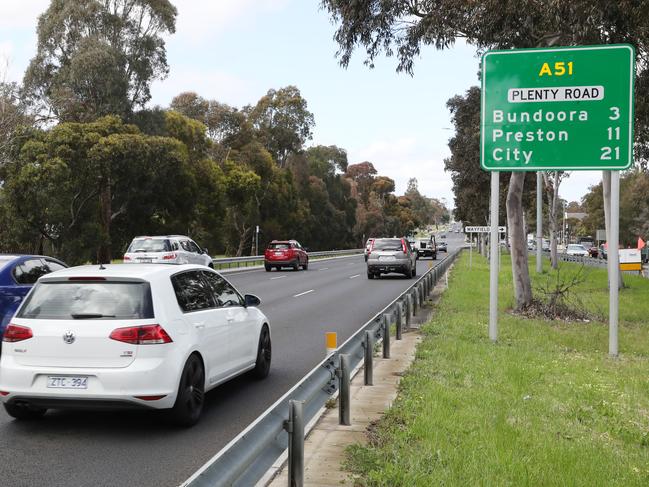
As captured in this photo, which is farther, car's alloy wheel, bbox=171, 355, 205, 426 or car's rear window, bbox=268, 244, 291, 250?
car's rear window, bbox=268, 244, 291, 250

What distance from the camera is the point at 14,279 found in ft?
33.4

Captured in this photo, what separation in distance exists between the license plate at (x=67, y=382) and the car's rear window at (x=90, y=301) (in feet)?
1.81

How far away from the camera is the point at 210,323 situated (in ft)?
24.1

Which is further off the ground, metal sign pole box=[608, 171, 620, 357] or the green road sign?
the green road sign

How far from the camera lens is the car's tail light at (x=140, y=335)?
20.9 feet

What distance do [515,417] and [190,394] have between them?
3.15 metres

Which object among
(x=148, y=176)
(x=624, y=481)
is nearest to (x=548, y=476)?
(x=624, y=481)

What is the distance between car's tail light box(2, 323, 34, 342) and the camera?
6.55 metres

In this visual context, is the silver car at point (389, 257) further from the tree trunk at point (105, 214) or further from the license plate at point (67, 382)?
the license plate at point (67, 382)

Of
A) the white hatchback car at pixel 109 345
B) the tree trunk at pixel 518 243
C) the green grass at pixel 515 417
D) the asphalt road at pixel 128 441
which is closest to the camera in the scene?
the green grass at pixel 515 417

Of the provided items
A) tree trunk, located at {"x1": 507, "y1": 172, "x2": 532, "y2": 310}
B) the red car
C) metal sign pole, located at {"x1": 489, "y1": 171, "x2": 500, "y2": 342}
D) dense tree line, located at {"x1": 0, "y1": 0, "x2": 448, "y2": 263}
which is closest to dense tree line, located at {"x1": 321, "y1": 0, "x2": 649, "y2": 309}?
tree trunk, located at {"x1": 507, "y1": 172, "x2": 532, "y2": 310}

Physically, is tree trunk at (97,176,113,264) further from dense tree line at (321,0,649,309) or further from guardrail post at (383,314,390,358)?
guardrail post at (383,314,390,358)

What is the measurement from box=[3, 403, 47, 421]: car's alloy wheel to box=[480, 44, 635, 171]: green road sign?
28.0 feet

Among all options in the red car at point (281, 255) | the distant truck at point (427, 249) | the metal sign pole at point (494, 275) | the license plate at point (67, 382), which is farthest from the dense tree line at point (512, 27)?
the distant truck at point (427, 249)
